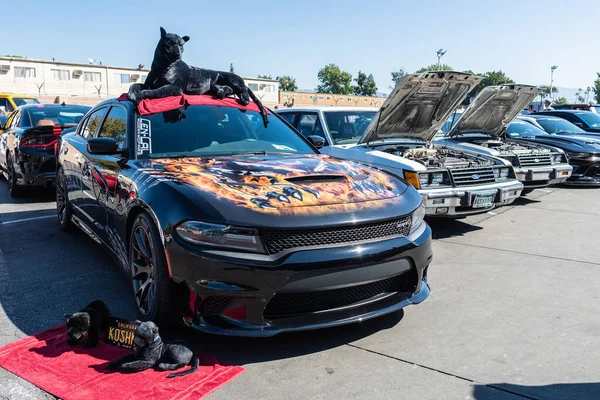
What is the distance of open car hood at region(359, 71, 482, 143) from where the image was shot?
21.5ft

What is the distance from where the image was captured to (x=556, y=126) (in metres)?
12.2

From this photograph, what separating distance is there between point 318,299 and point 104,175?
224 cm

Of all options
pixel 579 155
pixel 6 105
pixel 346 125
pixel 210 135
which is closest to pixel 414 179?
pixel 346 125

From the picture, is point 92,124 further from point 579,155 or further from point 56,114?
point 579,155

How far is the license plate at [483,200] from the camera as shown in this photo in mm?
5973

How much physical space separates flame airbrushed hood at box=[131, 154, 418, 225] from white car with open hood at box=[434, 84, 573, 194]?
4472 mm

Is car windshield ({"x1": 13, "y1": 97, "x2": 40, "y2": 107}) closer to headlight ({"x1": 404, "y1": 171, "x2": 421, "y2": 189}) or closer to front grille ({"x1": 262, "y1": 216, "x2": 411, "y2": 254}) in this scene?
headlight ({"x1": 404, "y1": 171, "x2": 421, "y2": 189})

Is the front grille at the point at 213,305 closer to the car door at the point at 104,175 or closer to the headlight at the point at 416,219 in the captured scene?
the headlight at the point at 416,219

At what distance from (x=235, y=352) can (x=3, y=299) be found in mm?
2062

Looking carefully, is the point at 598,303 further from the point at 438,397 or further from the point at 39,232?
the point at 39,232

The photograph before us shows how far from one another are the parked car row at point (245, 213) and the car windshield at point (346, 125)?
3.33 feet

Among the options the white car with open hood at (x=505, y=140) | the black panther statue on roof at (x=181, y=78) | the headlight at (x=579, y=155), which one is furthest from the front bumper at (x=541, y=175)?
the black panther statue on roof at (x=181, y=78)

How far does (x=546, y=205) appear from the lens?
27.9ft

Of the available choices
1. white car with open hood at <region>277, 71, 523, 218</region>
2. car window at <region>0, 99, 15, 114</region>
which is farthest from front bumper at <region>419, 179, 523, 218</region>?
car window at <region>0, 99, 15, 114</region>
